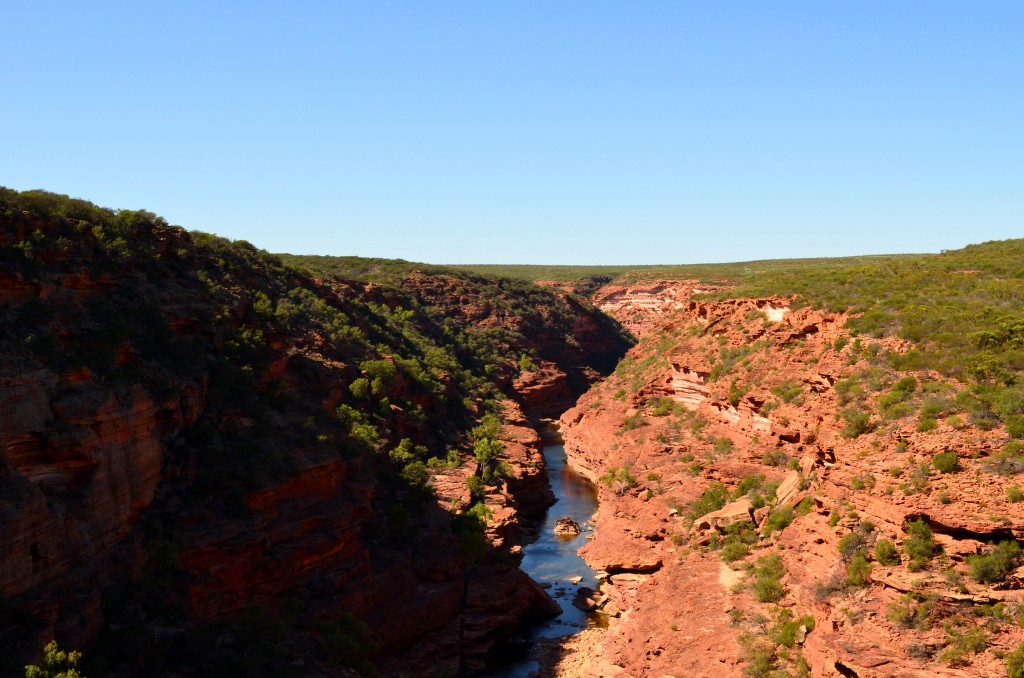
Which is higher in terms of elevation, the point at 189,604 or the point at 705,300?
the point at 705,300

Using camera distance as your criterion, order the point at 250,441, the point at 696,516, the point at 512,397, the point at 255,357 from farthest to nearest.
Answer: the point at 512,397 < the point at 696,516 < the point at 255,357 < the point at 250,441

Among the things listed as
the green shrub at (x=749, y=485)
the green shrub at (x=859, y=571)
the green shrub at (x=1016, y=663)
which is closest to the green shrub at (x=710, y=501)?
the green shrub at (x=749, y=485)

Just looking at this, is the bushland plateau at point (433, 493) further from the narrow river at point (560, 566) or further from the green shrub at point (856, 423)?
the narrow river at point (560, 566)

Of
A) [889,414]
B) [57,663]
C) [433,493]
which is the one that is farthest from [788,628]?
[57,663]

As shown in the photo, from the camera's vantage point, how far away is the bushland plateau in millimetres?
21297

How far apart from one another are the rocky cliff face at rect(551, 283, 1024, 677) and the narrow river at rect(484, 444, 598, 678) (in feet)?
4.04

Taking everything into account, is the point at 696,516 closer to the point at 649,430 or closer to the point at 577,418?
the point at 649,430

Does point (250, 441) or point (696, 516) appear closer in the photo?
point (250, 441)

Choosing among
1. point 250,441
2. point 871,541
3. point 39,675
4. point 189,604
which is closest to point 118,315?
point 250,441

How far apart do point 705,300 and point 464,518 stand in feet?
106

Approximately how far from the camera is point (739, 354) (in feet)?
159

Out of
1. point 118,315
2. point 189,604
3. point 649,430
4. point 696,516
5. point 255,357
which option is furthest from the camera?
point 649,430

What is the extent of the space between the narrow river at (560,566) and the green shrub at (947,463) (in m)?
17.3

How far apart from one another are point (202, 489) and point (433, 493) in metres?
16.0
